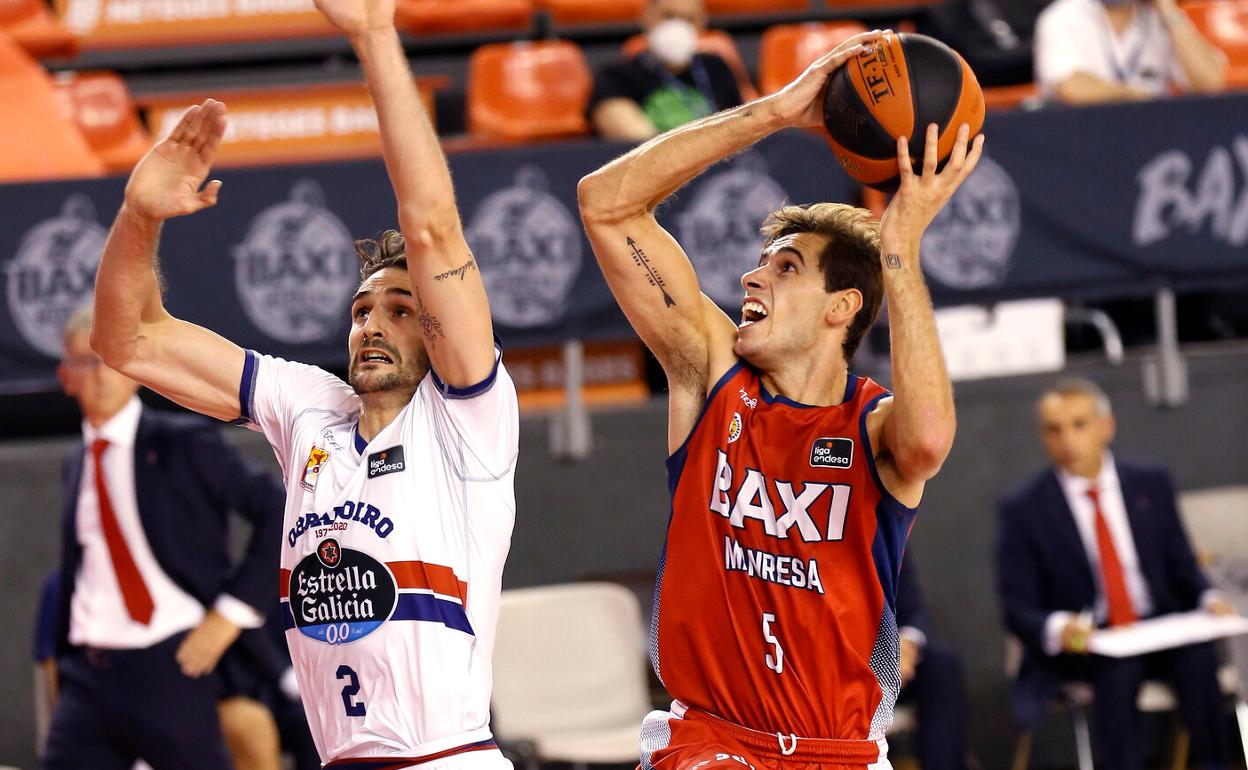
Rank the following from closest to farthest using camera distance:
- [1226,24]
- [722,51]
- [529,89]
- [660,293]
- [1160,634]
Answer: [660,293], [1160,634], [529,89], [722,51], [1226,24]

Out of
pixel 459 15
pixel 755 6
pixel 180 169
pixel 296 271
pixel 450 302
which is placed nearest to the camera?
pixel 450 302

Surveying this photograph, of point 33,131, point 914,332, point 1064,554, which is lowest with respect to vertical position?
point 1064,554

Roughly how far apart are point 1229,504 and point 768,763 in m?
4.90

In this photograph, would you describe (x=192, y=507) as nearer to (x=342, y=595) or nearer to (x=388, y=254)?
(x=388, y=254)

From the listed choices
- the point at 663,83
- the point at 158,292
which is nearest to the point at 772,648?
the point at 158,292

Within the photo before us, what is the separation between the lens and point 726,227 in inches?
289

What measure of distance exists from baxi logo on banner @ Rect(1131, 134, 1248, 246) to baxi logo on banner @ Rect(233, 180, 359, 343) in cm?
379

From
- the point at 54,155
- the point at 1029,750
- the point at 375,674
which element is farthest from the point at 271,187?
the point at 1029,750

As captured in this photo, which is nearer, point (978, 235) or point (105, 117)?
point (978, 235)

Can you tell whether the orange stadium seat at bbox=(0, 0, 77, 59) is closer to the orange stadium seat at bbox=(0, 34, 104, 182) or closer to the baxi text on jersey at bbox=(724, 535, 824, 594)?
the orange stadium seat at bbox=(0, 34, 104, 182)

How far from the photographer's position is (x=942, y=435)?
12.0 ft

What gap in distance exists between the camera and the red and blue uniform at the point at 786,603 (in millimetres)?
3846

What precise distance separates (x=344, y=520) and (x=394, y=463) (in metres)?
0.17

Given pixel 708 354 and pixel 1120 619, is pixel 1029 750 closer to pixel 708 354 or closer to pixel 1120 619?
pixel 1120 619
